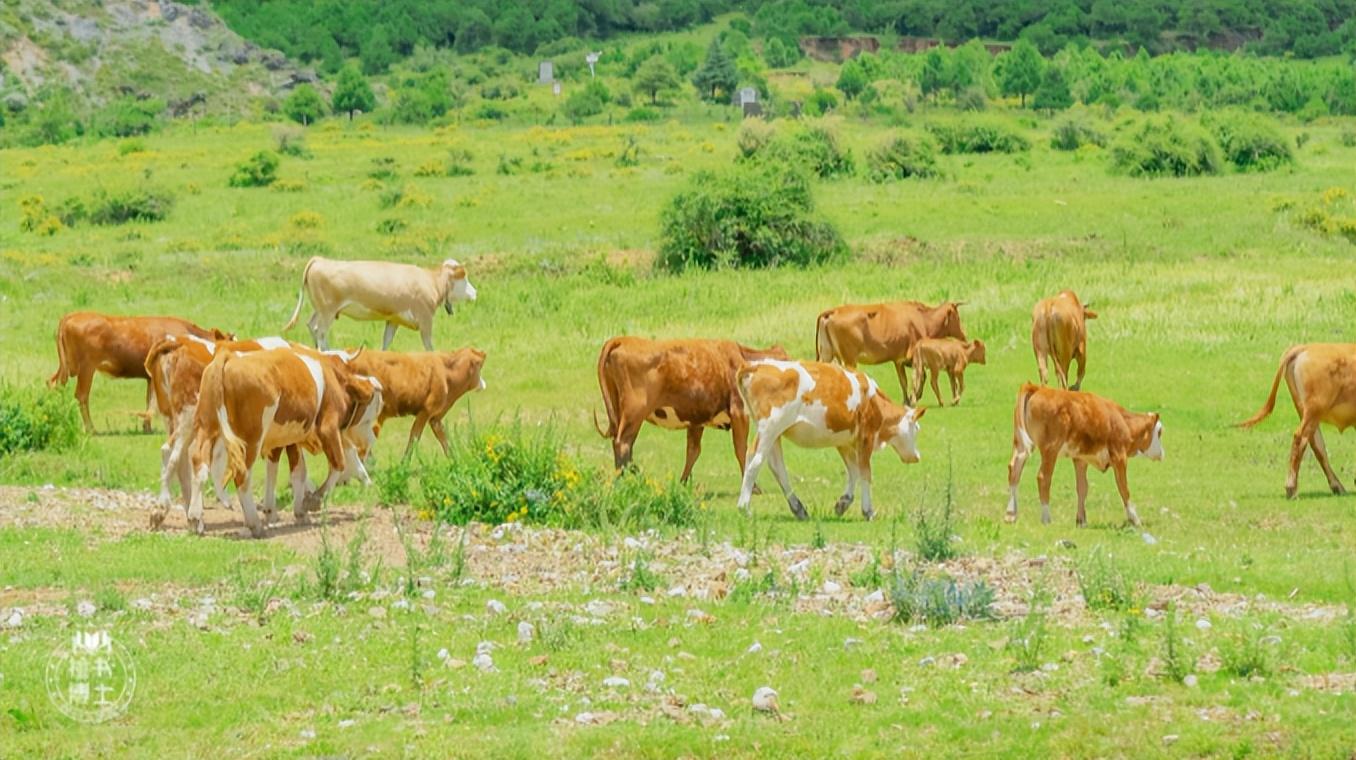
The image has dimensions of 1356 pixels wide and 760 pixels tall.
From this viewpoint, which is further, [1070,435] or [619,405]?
[619,405]

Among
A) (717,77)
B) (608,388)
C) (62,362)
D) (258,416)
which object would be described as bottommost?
(717,77)

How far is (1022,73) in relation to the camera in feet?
342

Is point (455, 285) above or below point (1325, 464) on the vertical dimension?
above

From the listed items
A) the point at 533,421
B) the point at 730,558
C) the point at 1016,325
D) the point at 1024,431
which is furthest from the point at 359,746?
the point at 1016,325

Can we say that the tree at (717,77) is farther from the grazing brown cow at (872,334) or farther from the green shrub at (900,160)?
the grazing brown cow at (872,334)

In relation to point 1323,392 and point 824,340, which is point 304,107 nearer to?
point 824,340

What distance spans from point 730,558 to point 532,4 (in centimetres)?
15265

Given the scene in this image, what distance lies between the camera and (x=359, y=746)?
32.3ft

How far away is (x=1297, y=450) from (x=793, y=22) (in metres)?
142

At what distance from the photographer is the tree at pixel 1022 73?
10331 cm

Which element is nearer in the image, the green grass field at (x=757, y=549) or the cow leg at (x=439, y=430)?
the green grass field at (x=757, y=549)

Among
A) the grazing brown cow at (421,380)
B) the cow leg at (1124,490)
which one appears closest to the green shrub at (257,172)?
the grazing brown cow at (421,380)

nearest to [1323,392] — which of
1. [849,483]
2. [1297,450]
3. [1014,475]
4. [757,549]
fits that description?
[1297,450]

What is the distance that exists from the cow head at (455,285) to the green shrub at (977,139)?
37.5 meters
